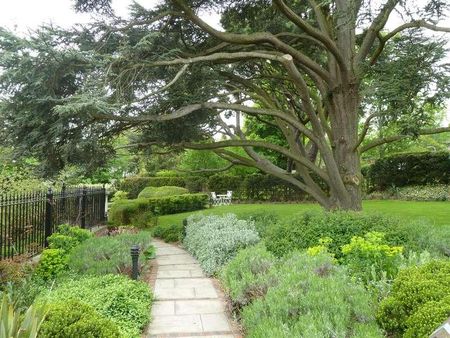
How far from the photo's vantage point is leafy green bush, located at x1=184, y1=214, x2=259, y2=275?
8125 millimetres

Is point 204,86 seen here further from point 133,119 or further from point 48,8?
point 48,8

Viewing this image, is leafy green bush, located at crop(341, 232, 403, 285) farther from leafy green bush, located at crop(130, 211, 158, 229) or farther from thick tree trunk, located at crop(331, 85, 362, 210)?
leafy green bush, located at crop(130, 211, 158, 229)

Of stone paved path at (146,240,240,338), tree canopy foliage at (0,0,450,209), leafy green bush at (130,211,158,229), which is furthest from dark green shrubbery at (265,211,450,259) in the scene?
leafy green bush at (130,211,158,229)

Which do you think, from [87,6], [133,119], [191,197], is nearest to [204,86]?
[133,119]

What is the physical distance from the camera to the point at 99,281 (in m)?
6.12

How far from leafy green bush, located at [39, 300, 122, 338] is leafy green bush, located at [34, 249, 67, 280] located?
137 inches

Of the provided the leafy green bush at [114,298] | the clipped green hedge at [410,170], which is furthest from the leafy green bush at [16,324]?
the clipped green hedge at [410,170]

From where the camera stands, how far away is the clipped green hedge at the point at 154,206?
608 inches

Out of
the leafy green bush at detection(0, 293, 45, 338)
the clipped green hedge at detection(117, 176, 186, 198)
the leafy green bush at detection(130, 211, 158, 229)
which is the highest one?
the clipped green hedge at detection(117, 176, 186, 198)

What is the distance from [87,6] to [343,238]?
7396 mm

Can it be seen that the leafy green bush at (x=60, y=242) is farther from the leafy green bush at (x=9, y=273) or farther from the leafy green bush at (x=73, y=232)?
the leafy green bush at (x=9, y=273)

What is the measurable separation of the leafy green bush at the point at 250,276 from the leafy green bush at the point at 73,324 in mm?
1925

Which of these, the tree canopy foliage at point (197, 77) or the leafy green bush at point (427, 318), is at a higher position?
the tree canopy foliage at point (197, 77)

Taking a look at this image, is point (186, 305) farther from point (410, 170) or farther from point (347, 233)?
point (410, 170)
